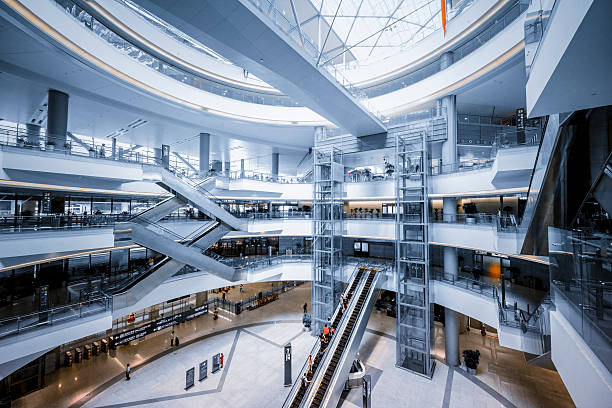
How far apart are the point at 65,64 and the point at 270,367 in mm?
18371

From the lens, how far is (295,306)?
82.1 feet

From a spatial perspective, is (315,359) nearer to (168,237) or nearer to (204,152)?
(168,237)

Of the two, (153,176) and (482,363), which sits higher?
(153,176)

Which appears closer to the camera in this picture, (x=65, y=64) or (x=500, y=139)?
(x=500, y=139)

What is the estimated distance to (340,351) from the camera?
42.9ft

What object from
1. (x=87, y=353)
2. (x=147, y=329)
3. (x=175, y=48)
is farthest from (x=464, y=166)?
(x=87, y=353)

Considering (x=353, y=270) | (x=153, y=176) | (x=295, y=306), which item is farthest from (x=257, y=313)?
(x=153, y=176)

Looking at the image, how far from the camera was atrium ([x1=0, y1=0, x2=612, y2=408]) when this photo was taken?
636cm

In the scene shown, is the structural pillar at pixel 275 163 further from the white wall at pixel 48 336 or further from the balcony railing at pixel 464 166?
the white wall at pixel 48 336

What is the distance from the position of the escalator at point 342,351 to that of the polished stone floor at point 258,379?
1.59m

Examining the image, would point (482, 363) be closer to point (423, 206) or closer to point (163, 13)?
point (423, 206)

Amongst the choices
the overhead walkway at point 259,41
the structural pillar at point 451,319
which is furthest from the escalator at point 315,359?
the overhead walkway at point 259,41

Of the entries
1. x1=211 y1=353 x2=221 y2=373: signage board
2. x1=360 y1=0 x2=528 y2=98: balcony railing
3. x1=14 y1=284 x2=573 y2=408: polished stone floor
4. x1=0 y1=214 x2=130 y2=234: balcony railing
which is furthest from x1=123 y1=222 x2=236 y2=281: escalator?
x1=360 y1=0 x2=528 y2=98: balcony railing

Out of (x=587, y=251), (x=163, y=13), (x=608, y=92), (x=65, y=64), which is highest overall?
(x=65, y=64)
